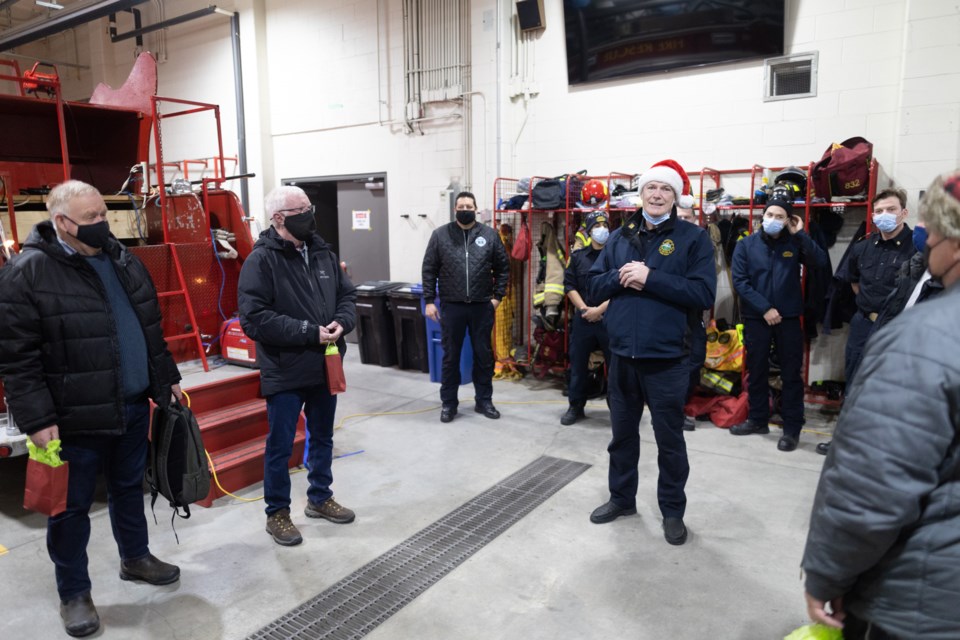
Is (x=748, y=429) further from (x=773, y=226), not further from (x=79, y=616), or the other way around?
(x=79, y=616)

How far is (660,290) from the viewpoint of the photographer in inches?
116

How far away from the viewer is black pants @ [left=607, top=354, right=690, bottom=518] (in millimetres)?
Answer: 3031

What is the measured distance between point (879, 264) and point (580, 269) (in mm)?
1993

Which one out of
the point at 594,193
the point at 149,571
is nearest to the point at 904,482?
the point at 149,571

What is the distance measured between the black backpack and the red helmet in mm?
3989

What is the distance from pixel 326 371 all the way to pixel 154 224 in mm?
3016

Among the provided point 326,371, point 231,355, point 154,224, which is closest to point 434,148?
point 154,224

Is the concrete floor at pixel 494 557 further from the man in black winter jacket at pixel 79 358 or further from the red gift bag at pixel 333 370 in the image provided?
the red gift bag at pixel 333 370

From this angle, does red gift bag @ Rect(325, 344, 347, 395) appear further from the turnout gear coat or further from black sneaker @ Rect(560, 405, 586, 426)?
black sneaker @ Rect(560, 405, 586, 426)

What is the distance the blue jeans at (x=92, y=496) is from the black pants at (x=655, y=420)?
2147 mm

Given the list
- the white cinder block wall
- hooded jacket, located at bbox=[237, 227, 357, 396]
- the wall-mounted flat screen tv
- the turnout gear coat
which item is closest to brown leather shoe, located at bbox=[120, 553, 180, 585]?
hooded jacket, located at bbox=[237, 227, 357, 396]

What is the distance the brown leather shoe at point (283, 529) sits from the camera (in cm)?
314

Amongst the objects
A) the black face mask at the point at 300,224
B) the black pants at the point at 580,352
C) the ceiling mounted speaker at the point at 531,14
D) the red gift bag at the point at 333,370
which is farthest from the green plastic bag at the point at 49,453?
the ceiling mounted speaker at the point at 531,14

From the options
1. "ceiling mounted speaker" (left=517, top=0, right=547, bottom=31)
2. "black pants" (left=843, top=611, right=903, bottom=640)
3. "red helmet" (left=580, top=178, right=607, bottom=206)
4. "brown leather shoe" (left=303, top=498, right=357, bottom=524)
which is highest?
"ceiling mounted speaker" (left=517, top=0, right=547, bottom=31)
